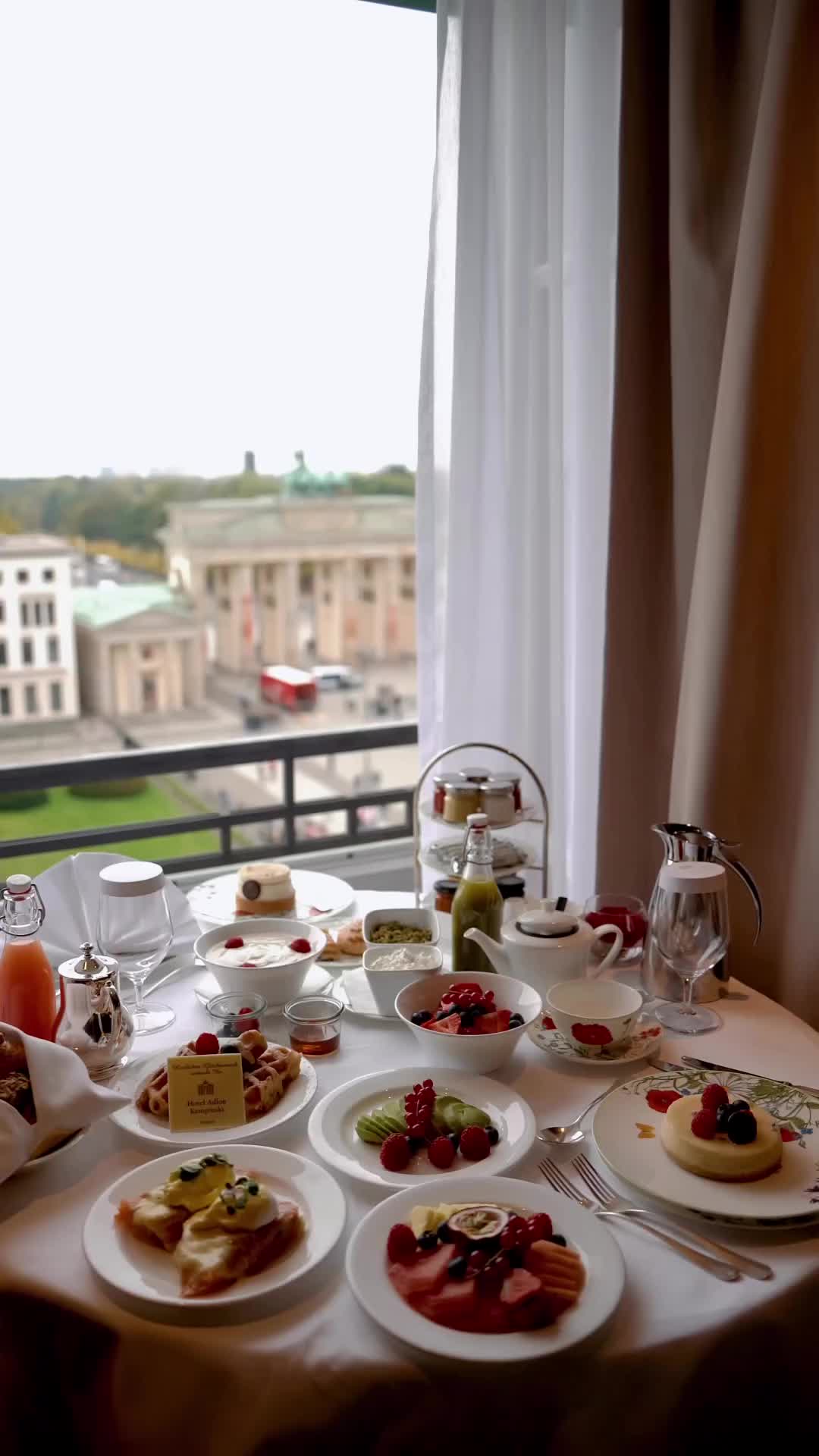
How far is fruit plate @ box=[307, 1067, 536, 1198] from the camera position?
3.60ft

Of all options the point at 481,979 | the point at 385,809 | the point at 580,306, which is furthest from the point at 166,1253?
the point at 385,809

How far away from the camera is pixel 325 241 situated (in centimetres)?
331

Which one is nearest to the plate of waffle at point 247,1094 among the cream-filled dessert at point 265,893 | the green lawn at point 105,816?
the cream-filled dessert at point 265,893

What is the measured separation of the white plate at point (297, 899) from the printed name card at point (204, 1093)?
53cm

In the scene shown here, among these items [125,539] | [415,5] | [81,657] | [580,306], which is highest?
[415,5]

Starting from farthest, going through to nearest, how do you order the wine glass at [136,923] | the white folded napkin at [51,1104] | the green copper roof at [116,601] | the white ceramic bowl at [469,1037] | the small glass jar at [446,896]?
1. the green copper roof at [116,601]
2. the small glass jar at [446,896]
3. the wine glass at [136,923]
4. the white ceramic bowl at [469,1037]
5. the white folded napkin at [51,1104]

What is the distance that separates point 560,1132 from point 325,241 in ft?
9.59

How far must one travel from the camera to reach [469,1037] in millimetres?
1264

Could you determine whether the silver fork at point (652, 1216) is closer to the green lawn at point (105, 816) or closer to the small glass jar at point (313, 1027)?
the small glass jar at point (313, 1027)

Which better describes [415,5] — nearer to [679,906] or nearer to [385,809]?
[679,906]

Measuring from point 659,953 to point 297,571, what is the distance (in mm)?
4157

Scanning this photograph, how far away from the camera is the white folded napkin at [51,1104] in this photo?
1066 millimetres

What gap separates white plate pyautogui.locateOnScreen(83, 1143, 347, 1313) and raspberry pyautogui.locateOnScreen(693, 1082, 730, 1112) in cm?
39

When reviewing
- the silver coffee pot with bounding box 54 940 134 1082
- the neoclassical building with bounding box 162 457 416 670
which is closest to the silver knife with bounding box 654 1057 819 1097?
the silver coffee pot with bounding box 54 940 134 1082
